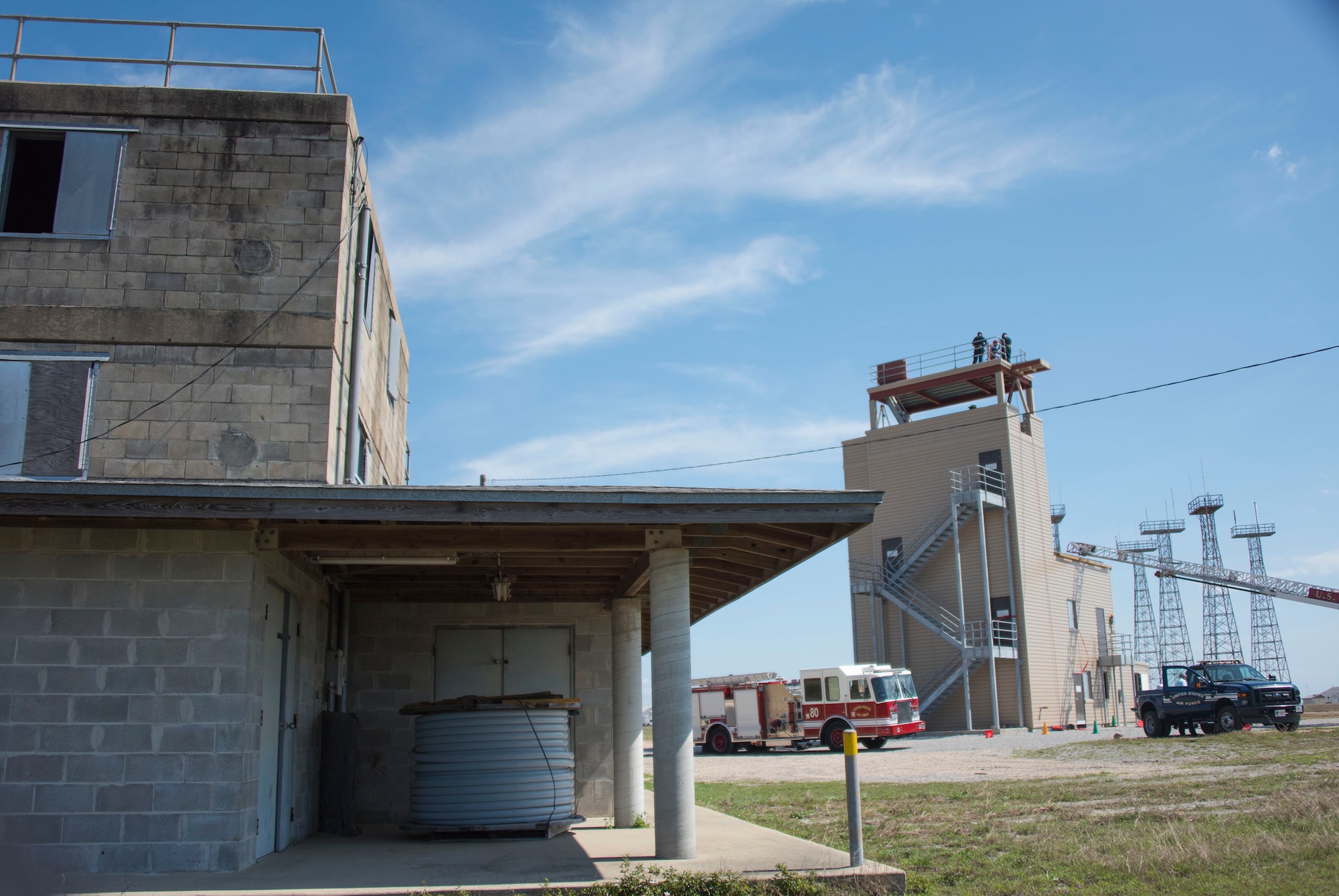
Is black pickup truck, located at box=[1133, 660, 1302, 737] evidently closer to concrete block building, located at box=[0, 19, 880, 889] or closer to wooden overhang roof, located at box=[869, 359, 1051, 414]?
wooden overhang roof, located at box=[869, 359, 1051, 414]

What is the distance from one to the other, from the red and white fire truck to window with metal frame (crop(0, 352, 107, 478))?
→ 21360mm

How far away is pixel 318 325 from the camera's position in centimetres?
1195

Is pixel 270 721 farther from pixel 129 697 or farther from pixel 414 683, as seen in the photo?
pixel 414 683

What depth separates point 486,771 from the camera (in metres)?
10.9

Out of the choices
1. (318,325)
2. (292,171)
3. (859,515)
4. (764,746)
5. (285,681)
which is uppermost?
(292,171)

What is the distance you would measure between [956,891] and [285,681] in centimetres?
655

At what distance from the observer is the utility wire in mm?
11250

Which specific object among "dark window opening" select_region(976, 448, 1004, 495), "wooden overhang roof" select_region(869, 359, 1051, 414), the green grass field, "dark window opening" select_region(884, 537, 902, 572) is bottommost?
the green grass field

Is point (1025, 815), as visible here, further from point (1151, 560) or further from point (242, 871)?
point (1151, 560)

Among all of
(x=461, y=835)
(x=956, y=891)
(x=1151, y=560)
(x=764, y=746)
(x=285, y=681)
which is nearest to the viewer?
(x=956, y=891)

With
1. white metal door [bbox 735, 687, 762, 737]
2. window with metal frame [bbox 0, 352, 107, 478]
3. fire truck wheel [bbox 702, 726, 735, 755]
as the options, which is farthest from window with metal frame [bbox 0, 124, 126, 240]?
fire truck wheel [bbox 702, 726, 735, 755]

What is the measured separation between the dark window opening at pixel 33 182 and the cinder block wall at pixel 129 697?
555cm

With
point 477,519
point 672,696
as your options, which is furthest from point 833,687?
point 477,519

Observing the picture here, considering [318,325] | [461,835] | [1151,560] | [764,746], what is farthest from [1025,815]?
[1151,560]
